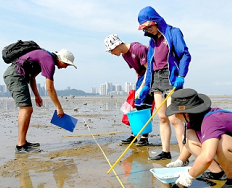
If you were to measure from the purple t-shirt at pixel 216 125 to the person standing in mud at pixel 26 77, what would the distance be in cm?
256

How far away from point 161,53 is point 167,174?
61.0 inches

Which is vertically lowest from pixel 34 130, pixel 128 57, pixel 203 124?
pixel 34 130

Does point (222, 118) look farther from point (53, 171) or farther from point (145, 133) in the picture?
point (145, 133)

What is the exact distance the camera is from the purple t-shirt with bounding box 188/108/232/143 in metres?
2.17

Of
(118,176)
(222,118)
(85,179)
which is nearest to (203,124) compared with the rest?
(222,118)

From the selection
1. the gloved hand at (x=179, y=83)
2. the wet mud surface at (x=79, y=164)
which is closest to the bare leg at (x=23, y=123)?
the wet mud surface at (x=79, y=164)

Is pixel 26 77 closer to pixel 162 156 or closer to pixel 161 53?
pixel 161 53

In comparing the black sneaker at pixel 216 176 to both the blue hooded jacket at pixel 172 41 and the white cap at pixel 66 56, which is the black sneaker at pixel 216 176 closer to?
the blue hooded jacket at pixel 172 41

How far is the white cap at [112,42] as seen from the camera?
422 centimetres

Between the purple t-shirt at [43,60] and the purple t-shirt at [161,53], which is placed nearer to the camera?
the purple t-shirt at [161,53]

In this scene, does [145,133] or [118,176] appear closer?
[118,176]

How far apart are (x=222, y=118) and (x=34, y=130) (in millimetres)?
4905

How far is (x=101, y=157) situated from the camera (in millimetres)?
3752

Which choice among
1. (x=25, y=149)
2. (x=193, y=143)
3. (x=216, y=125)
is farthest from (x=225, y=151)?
(x=25, y=149)
